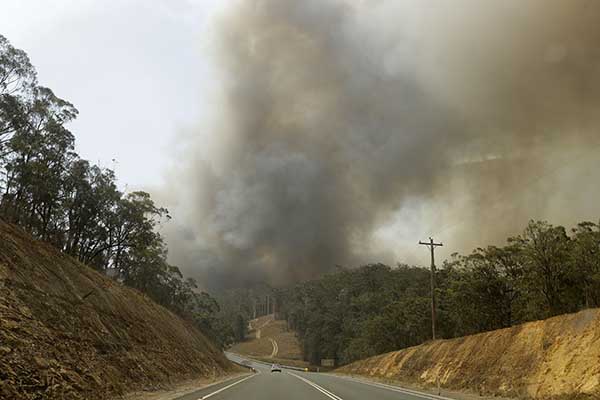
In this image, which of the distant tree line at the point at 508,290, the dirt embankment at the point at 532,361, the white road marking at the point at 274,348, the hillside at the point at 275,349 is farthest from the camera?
the white road marking at the point at 274,348

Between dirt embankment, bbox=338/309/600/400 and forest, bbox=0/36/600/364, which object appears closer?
dirt embankment, bbox=338/309/600/400

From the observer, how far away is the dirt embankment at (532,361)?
20.0 m

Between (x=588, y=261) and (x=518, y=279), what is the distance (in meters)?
6.42

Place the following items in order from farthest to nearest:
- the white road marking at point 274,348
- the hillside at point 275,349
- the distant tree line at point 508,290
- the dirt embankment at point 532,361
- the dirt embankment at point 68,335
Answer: the white road marking at point 274,348
the hillside at point 275,349
the distant tree line at point 508,290
the dirt embankment at point 532,361
the dirt embankment at point 68,335

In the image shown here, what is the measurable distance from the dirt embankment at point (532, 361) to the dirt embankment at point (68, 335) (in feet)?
59.1

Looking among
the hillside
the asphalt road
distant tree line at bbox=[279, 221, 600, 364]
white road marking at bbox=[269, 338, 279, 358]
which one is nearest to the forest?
distant tree line at bbox=[279, 221, 600, 364]

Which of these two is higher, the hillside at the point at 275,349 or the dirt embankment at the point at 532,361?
the dirt embankment at the point at 532,361

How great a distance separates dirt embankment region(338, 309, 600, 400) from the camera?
19969mm

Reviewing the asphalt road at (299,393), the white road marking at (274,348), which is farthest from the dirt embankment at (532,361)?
the white road marking at (274,348)

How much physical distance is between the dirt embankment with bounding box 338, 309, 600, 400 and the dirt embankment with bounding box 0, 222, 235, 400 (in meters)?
18.0

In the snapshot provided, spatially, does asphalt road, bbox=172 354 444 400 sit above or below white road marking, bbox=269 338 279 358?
above

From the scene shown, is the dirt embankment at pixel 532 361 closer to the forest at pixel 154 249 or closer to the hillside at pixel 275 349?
the forest at pixel 154 249

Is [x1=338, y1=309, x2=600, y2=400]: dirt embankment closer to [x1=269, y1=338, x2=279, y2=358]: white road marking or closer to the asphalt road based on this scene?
the asphalt road

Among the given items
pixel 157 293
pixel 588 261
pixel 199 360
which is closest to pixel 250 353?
pixel 157 293
